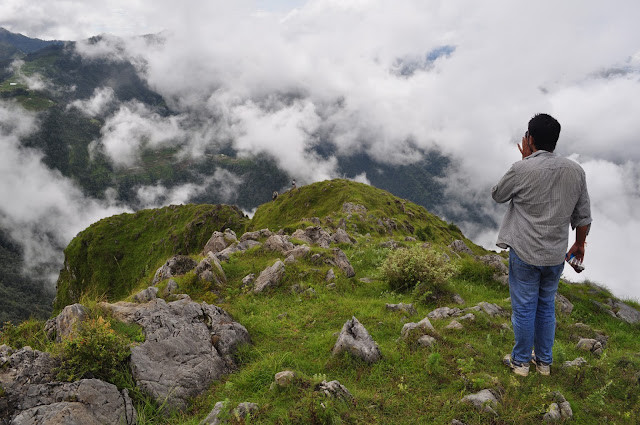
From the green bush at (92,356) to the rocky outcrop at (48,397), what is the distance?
0.20 meters

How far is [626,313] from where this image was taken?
492 inches

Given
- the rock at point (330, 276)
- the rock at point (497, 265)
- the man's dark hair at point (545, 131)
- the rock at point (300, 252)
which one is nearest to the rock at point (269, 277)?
the rock at point (330, 276)

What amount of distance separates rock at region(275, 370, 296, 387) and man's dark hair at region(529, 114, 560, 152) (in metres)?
6.75

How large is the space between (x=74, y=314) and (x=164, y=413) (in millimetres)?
3576

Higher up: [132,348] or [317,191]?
[317,191]

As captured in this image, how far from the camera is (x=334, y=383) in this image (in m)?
6.46

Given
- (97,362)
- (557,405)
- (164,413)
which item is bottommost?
(164,413)

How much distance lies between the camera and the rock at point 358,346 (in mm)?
7932

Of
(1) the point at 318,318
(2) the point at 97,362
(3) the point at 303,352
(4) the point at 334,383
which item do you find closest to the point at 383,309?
(1) the point at 318,318

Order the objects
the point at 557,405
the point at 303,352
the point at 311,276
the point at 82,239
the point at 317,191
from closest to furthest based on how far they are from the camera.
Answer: the point at 557,405 → the point at 303,352 → the point at 311,276 → the point at 317,191 → the point at 82,239

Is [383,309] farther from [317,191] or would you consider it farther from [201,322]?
[317,191]

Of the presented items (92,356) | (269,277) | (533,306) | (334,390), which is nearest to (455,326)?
(533,306)

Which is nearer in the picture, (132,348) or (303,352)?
(132,348)

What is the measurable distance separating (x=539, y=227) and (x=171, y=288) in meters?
12.0
